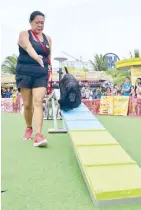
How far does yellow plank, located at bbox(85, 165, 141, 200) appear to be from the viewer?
1866 mm

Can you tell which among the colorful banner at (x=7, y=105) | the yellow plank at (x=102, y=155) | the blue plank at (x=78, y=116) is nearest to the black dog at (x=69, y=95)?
the blue plank at (x=78, y=116)

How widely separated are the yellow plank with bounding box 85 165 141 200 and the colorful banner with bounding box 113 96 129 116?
257 inches

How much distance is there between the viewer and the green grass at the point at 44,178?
74.0 inches

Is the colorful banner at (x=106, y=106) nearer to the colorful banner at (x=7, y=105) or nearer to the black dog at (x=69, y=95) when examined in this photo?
the colorful banner at (x=7, y=105)

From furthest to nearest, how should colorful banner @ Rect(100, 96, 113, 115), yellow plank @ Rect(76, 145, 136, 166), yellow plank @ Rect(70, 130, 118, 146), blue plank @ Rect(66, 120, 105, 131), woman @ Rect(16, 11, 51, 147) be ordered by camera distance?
colorful banner @ Rect(100, 96, 113, 115), woman @ Rect(16, 11, 51, 147), blue plank @ Rect(66, 120, 105, 131), yellow plank @ Rect(70, 130, 118, 146), yellow plank @ Rect(76, 145, 136, 166)

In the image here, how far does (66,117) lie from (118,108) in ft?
16.6

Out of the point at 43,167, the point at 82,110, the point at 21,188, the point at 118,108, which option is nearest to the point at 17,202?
the point at 21,188

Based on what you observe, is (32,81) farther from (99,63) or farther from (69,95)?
(99,63)

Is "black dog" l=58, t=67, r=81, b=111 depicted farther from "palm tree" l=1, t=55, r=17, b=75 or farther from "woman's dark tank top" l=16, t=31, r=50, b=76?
"palm tree" l=1, t=55, r=17, b=75

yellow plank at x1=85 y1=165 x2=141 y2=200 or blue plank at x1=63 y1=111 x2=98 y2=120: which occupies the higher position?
blue plank at x1=63 y1=111 x2=98 y2=120

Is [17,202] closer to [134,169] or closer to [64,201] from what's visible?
[64,201]

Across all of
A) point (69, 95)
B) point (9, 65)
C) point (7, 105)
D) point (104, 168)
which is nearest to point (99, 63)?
point (9, 65)

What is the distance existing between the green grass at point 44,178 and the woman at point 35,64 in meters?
0.30

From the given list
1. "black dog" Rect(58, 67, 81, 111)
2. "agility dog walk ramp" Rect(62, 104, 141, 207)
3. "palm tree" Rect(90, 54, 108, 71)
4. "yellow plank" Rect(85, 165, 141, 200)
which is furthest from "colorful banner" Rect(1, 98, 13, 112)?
"palm tree" Rect(90, 54, 108, 71)
